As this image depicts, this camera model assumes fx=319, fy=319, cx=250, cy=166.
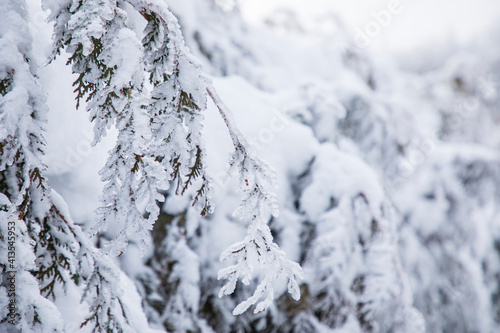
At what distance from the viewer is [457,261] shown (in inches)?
168

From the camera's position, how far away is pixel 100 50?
3.64 feet

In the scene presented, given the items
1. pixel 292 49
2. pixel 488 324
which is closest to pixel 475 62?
pixel 292 49

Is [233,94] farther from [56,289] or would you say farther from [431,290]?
[431,290]

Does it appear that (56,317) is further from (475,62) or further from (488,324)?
(475,62)

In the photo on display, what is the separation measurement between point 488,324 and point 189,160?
5817mm

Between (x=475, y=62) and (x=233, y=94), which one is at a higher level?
(x=475, y=62)

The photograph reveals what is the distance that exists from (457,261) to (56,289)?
15.2 feet

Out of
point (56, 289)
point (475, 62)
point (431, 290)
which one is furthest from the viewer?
point (475, 62)

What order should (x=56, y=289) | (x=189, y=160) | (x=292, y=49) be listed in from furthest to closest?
(x=292, y=49), (x=56, y=289), (x=189, y=160)

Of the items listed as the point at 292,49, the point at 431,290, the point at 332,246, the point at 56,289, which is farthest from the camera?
the point at 292,49

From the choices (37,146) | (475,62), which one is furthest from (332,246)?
(475,62)

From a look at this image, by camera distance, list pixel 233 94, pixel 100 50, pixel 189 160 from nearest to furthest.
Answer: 1. pixel 100 50
2. pixel 189 160
3. pixel 233 94

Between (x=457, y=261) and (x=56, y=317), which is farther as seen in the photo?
(x=457, y=261)

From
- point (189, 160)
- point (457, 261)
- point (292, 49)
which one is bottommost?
point (457, 261)
